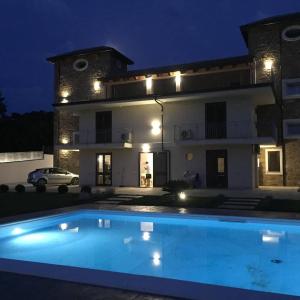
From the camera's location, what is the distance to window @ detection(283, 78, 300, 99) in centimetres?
Result: 2277

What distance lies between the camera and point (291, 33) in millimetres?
23203

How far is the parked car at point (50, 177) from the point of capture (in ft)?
83.2

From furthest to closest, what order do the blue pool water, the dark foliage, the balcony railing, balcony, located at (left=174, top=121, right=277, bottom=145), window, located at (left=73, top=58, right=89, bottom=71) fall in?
the dark foliage → window, located at (left=73, top=58, right=89, bottom=71) → the balcony railing → balcony, located at (left=174, top=121, right=277, bottom=145) → the blue pool water

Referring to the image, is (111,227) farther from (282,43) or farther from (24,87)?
(24,87)

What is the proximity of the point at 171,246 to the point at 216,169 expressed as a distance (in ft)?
40.4

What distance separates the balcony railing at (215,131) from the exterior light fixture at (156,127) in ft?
3.37

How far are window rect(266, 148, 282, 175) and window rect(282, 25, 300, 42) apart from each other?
664cm

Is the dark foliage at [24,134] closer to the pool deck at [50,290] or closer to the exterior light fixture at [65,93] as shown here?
the exterior light fixture at [65,93]

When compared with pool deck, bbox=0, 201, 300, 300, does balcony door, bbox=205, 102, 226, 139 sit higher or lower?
higher

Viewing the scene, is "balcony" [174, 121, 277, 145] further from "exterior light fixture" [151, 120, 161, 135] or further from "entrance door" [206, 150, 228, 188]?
"exterior light fixture" [151, 120, 161, 135]

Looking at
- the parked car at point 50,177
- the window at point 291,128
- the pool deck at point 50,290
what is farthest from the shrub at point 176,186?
the parked car at point 50,177

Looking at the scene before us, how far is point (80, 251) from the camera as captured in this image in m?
8.51

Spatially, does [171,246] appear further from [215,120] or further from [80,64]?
[80,64]

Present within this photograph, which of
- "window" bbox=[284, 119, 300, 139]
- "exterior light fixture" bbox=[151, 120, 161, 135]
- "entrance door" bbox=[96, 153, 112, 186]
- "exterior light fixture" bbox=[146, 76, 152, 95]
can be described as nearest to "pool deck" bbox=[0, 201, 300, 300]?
"exterior light fixture" bbox=[151, 120, 161, 135]
